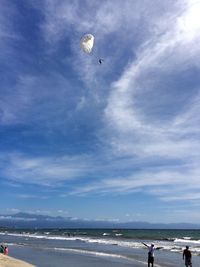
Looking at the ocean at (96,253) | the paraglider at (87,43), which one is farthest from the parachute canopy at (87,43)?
the ocean at (96,253)

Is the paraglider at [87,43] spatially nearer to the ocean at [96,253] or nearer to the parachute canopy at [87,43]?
the parachute canopy at [87,43]

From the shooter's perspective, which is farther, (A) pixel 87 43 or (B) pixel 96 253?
(B) pixel 96 253

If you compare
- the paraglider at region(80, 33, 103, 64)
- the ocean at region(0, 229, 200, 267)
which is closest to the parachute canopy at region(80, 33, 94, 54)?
the paraglider at region(80, 33, 103, 64)

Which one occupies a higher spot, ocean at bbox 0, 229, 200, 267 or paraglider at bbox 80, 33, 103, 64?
paraglider at bbox 80, 33, 103, 64

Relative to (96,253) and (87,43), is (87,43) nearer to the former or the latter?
(87,43)

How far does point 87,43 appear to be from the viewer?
17859 mm

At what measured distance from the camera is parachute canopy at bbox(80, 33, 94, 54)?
57.2 feet

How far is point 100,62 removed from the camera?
16.1 meters

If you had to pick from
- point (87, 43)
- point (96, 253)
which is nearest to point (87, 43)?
point (87, 43)

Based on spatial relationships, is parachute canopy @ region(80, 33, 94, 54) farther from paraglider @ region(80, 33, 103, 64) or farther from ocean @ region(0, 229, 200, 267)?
ocean @ region(0, 229, 200, 267)

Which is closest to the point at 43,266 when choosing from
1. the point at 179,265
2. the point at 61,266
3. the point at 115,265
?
the point at 61,266

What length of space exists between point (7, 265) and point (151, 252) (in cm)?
824

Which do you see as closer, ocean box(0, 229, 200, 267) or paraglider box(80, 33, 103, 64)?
paraglider box(80, 33, 103, 64)

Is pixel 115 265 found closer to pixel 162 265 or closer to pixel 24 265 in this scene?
pixel 162 265
